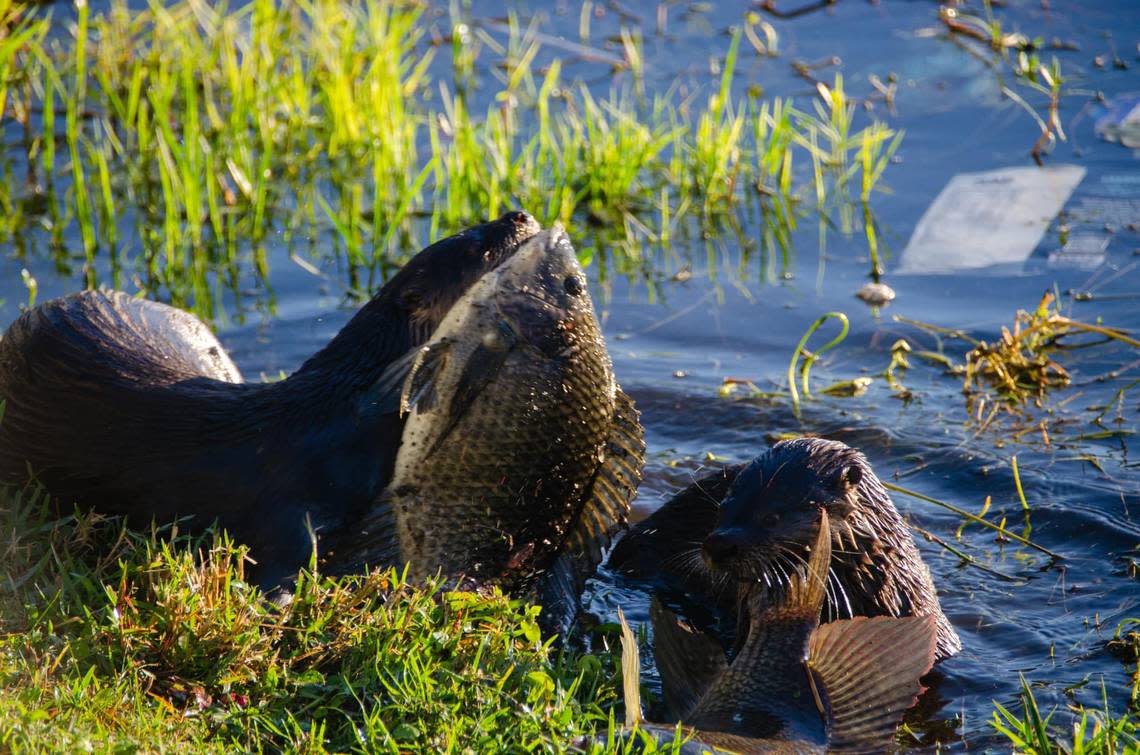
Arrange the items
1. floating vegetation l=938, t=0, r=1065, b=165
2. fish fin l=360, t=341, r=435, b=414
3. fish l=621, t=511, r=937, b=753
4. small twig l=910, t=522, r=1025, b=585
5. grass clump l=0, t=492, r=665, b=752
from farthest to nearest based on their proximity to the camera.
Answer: floating vegetation l=938, t=0, r=1065, b=165 → small twig l=910, t=522, r=1025, b=585 → fish fin l=360, t=341, r=435, b=414 → fish l=621, t=511, r=937, b=753 → grass clump l=0, t=492, r=665, b=752

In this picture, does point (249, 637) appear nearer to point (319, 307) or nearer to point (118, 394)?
point (118, 394)

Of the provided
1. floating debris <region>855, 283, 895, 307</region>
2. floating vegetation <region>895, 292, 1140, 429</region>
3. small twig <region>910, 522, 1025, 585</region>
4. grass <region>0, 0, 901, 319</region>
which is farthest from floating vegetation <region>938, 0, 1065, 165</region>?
small twig <region>910, 522, 1025, 585</region>

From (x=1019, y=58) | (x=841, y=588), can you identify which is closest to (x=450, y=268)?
(x=841, y=588)

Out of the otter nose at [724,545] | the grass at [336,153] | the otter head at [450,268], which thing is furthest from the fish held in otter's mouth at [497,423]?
the grass at [336,153]

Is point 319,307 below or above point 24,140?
below

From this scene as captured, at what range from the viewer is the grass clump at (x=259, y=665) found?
Answer: 9.11 ft

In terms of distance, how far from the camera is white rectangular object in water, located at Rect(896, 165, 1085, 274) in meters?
6.32

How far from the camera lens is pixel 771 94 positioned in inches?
304

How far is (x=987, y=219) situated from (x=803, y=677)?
3.77 metres

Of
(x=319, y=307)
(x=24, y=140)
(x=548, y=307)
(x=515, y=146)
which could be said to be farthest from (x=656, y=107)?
(x=548, y=307)

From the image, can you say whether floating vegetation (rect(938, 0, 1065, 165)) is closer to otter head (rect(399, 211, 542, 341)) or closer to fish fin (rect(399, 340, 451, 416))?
otter head (rect(399, 211, 542, 341))

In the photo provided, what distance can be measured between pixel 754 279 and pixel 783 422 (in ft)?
4.04

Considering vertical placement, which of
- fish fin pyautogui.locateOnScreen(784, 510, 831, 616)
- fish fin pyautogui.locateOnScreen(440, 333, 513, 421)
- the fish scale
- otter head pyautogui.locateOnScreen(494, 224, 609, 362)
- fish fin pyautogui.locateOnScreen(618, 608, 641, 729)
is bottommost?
fish fin pyautogui.locateOnScreen(784, 510, 831, 616)

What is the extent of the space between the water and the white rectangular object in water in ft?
0.26
